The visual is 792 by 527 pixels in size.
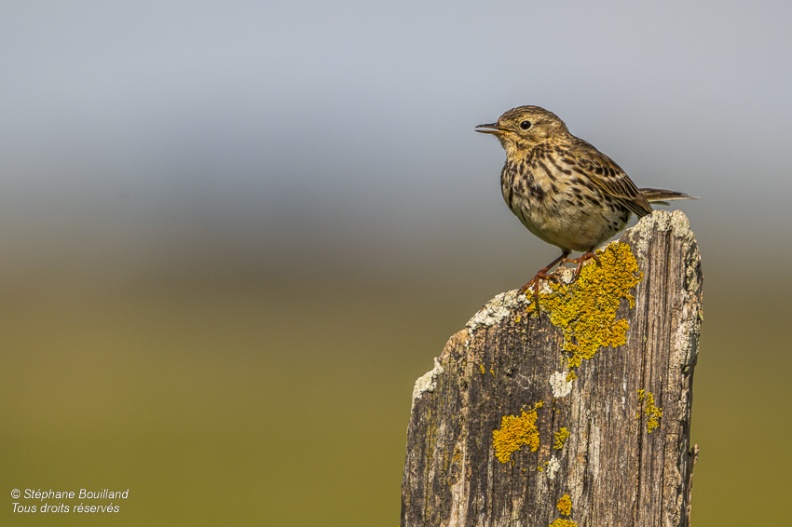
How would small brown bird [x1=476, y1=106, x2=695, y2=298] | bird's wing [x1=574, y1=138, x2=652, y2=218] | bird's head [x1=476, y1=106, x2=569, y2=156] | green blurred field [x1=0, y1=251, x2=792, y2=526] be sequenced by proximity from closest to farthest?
small brown bird [x1=476, y1=106, x2=695, y2=298], bird's wing [x1=574, y1=138, x2=652, y2=218], bird's head [x1=476, y1=106, x2=569, y2=156], green blurred field [x1=0, y1=251, x2=792, y2=526]

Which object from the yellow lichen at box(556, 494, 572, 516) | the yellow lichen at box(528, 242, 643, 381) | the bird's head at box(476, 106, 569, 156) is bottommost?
the yellow lichen at box(556, 494, 572, 516)

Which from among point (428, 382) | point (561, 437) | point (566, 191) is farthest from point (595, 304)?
point (566, 191)

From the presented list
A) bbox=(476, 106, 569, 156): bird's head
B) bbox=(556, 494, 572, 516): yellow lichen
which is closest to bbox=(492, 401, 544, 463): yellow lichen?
bbox=(556, 494, 572, 516): yellow lichen

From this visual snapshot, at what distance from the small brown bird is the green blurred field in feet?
30.0

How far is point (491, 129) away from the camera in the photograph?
8.36 metres

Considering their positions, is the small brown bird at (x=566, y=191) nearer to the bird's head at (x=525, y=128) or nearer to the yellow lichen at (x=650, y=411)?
the bird's head at (x=525, y=128)

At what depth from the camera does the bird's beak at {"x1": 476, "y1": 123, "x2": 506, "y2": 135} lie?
8289 mm

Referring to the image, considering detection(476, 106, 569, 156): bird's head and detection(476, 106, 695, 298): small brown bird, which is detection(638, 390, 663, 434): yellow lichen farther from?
detection(476, 106, 569, 156): bird's head

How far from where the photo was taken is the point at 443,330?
3334 centimetres

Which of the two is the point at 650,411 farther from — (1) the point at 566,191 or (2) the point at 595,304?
(1) the point at 566,191

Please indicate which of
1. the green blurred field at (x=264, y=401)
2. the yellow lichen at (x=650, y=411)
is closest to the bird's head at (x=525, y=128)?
the yellow lichen at (x=650, y=411)

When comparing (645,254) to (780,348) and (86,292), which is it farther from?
(86,292)

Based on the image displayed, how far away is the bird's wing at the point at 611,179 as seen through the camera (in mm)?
7441

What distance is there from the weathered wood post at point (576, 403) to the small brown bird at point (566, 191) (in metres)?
3.60
